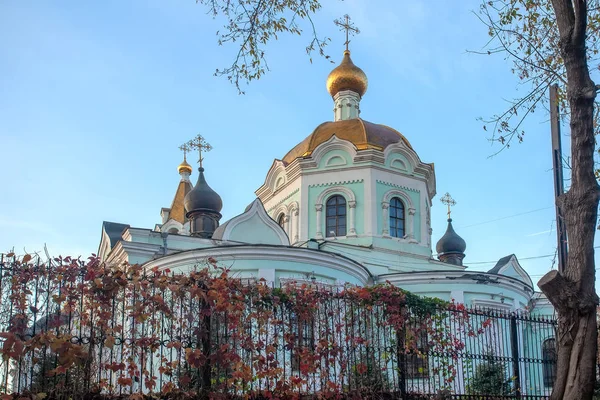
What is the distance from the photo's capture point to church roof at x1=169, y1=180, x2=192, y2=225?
3173 cm

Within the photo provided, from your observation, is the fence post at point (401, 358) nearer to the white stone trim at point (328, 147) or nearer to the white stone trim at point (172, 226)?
the white stone trim at point (328, 147)

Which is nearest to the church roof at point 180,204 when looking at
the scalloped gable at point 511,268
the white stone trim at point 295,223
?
the white stone trim at point 295,223

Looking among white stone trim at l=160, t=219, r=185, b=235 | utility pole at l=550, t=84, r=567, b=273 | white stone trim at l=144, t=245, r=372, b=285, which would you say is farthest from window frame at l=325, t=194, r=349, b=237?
utility pole at l=550, t=84, r=567, b=273

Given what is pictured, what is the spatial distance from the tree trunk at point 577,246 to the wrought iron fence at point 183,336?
103 inches

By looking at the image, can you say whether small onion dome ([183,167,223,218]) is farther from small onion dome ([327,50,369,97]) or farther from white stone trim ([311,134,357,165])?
small onion dome ([327,50,369,97])

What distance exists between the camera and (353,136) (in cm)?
2555

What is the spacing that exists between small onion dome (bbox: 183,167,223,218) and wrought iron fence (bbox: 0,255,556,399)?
14.7 metres

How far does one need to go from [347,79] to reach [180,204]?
10012 mm

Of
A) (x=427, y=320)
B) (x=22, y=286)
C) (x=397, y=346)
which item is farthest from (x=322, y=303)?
(x=22, y=286)

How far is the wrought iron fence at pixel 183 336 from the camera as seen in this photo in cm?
707

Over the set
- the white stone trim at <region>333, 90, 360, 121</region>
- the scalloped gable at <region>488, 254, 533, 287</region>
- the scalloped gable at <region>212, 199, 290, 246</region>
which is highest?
the white stone trim at <region>333, 90, 360, 121</region>

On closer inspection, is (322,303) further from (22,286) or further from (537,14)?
(537,14)

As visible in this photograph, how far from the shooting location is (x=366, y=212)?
23.8 m

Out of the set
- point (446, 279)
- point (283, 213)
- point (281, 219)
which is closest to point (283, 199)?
point (283, 213)
